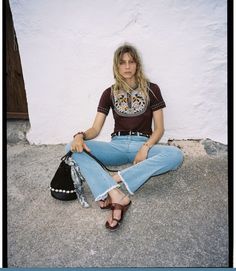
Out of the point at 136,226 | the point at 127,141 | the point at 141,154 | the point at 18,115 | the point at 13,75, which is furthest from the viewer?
the point at 18,115

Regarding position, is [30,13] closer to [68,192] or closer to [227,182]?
[68,192]

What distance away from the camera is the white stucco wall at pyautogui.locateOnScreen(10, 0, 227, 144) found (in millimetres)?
2412

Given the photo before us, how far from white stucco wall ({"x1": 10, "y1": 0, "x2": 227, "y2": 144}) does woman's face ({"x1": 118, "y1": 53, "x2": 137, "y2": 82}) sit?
10.9 inches

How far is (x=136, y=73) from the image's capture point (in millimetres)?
2395

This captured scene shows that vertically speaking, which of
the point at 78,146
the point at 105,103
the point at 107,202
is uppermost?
the point at 105,103

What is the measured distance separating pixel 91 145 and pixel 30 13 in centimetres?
150

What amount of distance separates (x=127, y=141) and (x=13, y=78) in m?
1.50

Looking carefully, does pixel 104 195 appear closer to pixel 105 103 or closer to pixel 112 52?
pixel 105 103

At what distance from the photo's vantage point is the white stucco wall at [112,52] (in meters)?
2.41

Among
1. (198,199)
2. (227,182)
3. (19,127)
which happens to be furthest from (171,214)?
(19,127)

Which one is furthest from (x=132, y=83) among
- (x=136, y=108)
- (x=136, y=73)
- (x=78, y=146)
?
(x=78, y=146)

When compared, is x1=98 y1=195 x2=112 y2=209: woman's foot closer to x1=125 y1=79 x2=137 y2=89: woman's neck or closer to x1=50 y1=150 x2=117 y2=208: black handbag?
x1=50 y1=150 x2=117 y2=208: black handbag

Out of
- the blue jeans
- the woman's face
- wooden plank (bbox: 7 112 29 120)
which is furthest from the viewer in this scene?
wooden plank (bbox: 7 112 29 120)

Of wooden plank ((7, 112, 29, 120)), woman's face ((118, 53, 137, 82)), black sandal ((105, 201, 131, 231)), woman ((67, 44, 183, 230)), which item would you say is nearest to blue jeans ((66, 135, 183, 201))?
woman ((67, 44, 183, 230))
